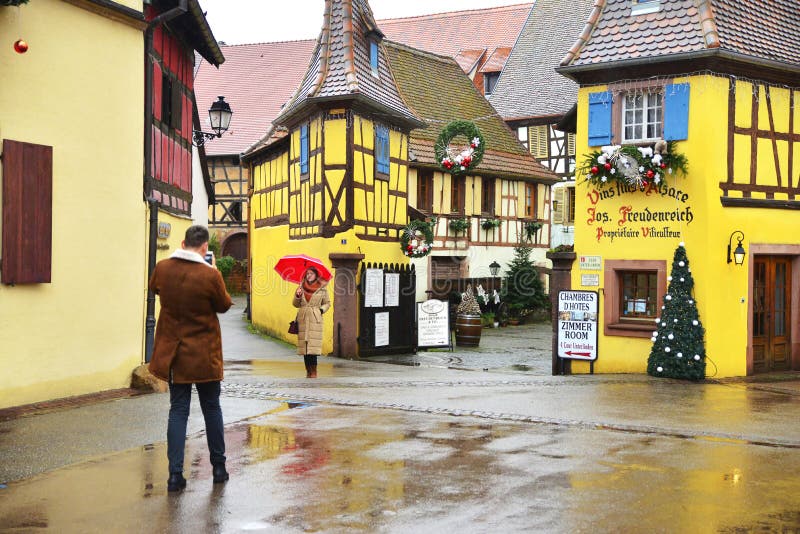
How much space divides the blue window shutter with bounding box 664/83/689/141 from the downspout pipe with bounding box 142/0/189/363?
8374mm

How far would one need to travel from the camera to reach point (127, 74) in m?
11.8

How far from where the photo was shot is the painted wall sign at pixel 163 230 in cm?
1316

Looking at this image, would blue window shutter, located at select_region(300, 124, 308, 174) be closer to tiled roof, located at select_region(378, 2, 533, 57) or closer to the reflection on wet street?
the reflection on wet street

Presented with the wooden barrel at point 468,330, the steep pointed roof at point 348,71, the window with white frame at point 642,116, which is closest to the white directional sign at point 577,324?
the window with white frame at point 642,116

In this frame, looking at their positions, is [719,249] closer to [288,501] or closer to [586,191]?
[586,191]

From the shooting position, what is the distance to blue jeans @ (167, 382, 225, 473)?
21.8 ft

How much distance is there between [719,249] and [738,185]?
48.0 inches

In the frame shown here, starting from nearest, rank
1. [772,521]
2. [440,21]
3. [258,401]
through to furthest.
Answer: [772,521] → [258,401] → [440,21]

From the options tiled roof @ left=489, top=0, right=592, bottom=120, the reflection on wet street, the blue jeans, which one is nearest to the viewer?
the reflection on wet street

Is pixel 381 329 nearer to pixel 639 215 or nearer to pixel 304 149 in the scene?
pixel 304 149

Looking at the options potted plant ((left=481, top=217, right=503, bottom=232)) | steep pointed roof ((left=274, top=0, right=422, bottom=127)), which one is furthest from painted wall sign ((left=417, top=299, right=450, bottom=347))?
potted plant ((left=481, top=217, right=503, bottom=232))

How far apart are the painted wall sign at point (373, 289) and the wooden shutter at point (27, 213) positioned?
1154 cm

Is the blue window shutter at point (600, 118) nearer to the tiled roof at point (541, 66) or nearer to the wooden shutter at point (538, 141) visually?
the tiled roof at point (541, 66)

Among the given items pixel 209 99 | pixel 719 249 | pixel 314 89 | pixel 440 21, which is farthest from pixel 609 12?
pixel 440 21
